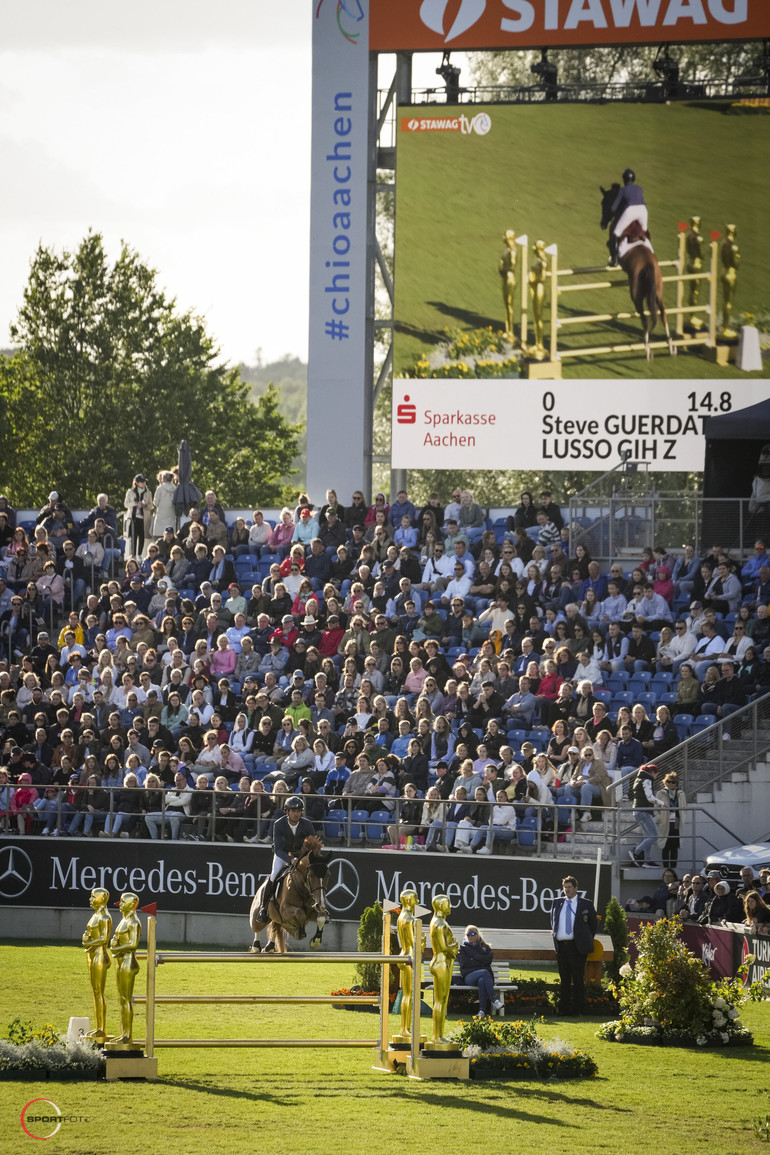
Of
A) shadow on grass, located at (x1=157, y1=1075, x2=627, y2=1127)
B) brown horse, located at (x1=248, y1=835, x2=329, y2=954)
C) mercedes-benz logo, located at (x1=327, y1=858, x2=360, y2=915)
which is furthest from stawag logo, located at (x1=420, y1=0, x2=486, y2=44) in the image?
shadow on grass, located at (x1=157, y1=1075, x2=627, y2=1127)

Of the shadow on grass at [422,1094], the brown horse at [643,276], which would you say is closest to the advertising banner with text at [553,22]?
the brown horse at [643,276]

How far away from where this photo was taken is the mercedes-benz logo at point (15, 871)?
79.1ft

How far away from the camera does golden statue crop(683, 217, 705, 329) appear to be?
95.8 ft

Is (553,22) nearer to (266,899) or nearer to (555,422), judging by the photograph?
(555,422)

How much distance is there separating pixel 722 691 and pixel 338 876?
5851 mm

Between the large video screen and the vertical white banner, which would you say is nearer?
the large video screen

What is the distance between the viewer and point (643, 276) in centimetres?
2936

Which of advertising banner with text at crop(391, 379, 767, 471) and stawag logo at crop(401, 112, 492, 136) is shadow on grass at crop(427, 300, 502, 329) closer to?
advertising banner with text at crop(391, 379, 767, 471)

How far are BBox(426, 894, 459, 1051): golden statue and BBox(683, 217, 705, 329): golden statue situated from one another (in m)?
17.7

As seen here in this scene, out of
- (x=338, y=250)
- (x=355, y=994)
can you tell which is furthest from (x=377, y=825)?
(x=338, y=250)

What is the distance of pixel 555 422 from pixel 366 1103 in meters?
18.7

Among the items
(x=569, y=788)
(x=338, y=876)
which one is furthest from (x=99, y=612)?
(x=569, y=788)

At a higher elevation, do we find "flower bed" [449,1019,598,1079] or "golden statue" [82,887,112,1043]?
"golden statue" [82,887,112,1043]

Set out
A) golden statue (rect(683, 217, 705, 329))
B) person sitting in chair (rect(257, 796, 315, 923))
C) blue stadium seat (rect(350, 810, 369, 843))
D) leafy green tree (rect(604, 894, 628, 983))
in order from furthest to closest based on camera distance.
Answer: golden statue (rect(683, 217, 705, 329)), blue stadium seat (rect(350, 810, 369, 843)), person sitting in chair (rect(257, 796, 315, 923)), leafy green tree (rect(604, 894, 628, 983))
